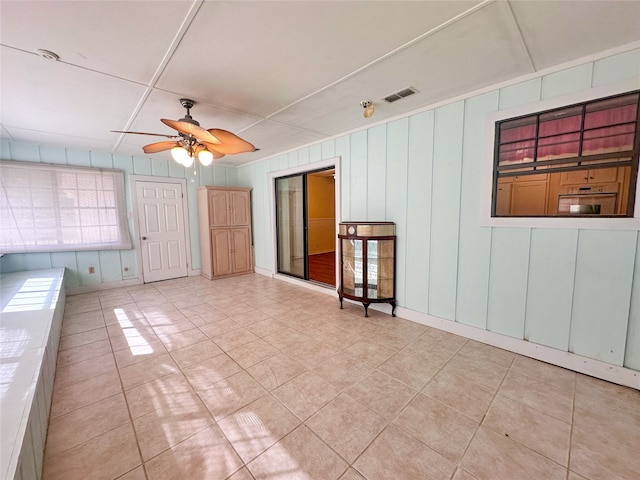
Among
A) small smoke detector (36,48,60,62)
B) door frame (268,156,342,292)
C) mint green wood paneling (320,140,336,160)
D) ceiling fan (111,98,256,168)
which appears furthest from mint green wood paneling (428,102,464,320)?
small smoke detector (36,48,60,62)

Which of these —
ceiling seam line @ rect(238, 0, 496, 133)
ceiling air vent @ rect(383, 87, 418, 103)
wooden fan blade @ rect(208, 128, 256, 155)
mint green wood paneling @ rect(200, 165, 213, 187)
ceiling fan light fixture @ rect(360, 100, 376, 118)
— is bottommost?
wooden fan blade @ rect(208, 128, 256, 155)

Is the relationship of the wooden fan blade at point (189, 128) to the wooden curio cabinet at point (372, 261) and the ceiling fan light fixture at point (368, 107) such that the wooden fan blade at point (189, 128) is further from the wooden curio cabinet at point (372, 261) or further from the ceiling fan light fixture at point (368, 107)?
the wooden curio cabinet at point (372, 261)

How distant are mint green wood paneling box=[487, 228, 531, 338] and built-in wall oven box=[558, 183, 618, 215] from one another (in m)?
0.40

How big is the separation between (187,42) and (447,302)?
10.5 ft

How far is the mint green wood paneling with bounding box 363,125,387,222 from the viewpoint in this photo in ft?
10.5

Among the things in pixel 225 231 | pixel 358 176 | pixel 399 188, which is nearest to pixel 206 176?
pixel 225 231

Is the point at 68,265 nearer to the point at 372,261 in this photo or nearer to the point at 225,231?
the point at 225,231

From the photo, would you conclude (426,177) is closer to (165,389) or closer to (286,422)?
(286,422)

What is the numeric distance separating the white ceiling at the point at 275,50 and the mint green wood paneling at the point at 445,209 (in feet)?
0.96

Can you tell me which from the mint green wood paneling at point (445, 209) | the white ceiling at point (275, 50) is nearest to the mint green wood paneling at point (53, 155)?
the white ceiling at point (275, 50)

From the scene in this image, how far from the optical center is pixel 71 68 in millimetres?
1960

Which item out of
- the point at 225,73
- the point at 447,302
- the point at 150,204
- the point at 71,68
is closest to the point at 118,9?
the point at 225,73

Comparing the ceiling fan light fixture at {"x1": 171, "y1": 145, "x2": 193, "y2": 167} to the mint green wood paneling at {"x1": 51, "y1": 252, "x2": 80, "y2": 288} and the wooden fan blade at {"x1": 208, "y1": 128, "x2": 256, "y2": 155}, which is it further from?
the mint green wood paneling at {"x1": 51, "y1": 252, "x2": 80, "y2": 288}

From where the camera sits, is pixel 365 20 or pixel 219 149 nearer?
pixel 365 20
